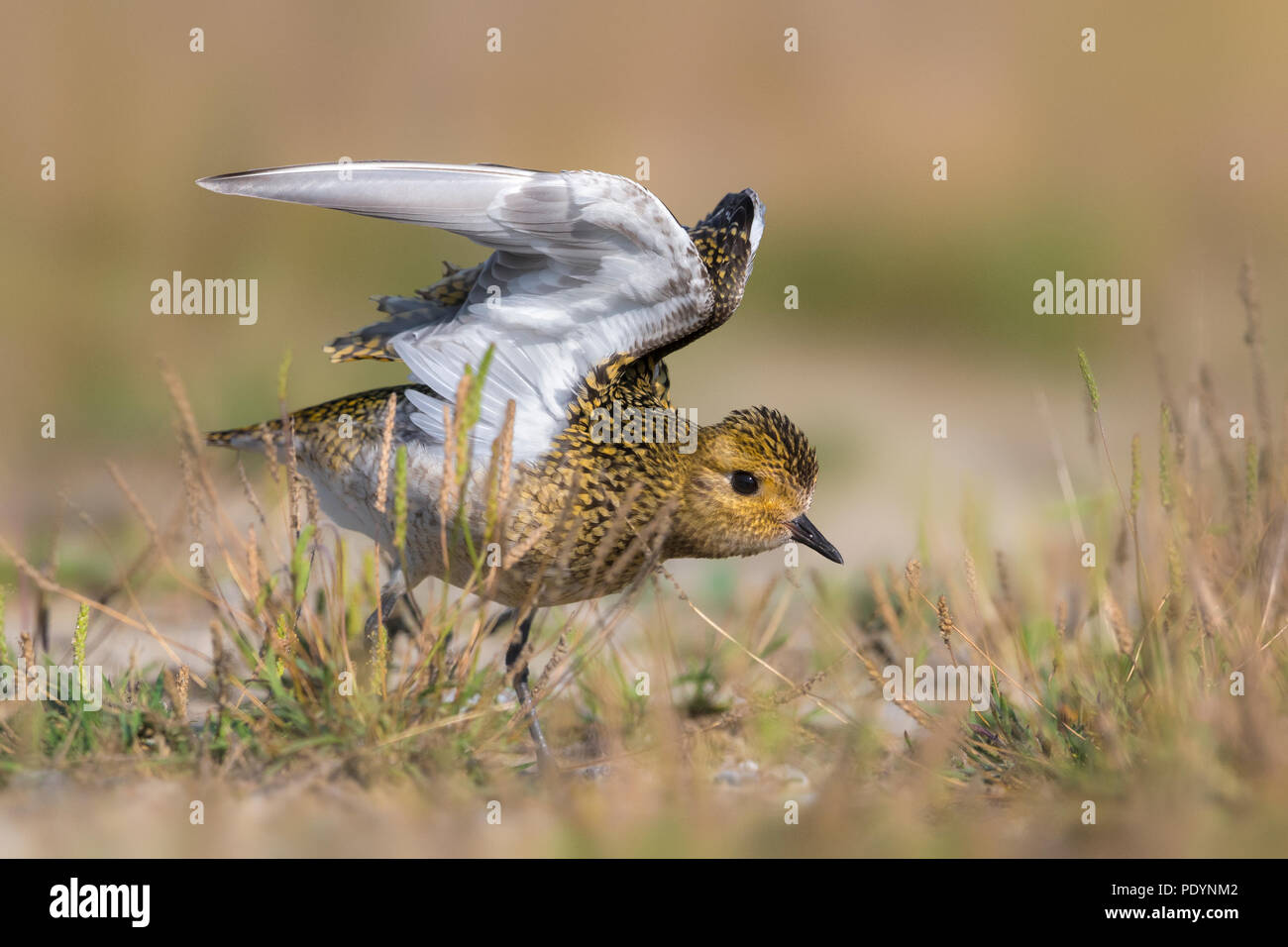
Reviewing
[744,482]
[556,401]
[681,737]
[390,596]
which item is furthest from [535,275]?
[681,737]

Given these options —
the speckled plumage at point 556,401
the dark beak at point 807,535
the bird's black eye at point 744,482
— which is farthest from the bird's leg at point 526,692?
the dark beak at point 807,535

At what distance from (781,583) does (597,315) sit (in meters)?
2.48

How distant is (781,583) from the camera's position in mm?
6293

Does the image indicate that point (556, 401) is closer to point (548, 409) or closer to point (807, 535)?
point (548, 409)

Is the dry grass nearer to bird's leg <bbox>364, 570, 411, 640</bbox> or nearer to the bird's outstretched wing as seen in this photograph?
bird's leg <bbox>364, 570, 411, 640</bbox>

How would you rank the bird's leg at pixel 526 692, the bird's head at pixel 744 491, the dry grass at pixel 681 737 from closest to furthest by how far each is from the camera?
the dry grass at pixel 681 737, the bird's leg at pixel 526 692, the bird's head at pixel 744 491

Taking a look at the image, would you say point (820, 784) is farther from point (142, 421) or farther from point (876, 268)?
point (876, 268)

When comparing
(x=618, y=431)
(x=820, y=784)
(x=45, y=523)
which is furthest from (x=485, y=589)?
(x=45, y=523)

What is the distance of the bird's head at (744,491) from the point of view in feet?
14.2

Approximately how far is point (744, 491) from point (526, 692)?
98 cm

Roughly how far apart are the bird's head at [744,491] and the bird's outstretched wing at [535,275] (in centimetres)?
38

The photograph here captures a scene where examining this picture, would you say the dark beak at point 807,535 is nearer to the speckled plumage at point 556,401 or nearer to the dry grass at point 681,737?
the speckled plumage at point 556,401

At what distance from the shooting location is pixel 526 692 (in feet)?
13.9

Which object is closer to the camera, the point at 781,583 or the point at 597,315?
the point at 597,315
